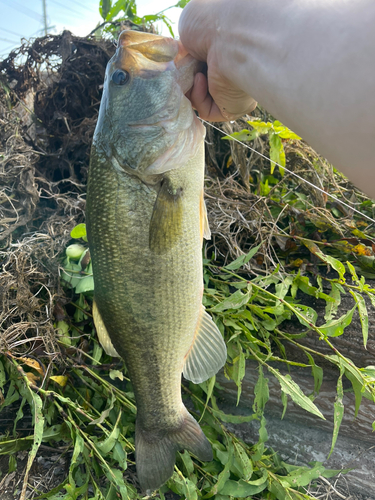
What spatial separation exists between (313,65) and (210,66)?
0.51m

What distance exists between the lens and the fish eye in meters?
1.22

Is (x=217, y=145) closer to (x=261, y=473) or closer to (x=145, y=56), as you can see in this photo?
(x=145, y=56)

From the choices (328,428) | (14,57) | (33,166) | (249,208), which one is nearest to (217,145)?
(249,208)

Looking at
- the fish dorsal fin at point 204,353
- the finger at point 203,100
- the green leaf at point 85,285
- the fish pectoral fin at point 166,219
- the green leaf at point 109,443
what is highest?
the finger at point 203,100

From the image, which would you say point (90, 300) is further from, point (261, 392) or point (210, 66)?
point (210, 66)

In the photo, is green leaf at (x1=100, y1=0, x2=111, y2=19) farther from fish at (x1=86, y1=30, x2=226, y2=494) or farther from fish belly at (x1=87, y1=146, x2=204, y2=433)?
fish belly at (x1=87, y1=146, x2=204, y2=433)

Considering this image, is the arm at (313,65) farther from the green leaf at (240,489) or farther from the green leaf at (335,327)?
the green leaf at (240,489)

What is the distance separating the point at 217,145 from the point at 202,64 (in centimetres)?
160

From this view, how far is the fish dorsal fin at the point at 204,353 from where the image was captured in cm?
137

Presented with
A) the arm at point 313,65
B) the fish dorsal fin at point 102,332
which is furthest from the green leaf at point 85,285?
the arm at point 313,65

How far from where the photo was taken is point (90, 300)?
2207 millimetres

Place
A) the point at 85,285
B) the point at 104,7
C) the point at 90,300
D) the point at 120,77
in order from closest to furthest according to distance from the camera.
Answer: the point at 120,77
the point at 85,285
the point at 90,300
the point at 104,7

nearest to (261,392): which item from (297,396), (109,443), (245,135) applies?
(297,396)

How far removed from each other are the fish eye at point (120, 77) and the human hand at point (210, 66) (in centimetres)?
24
